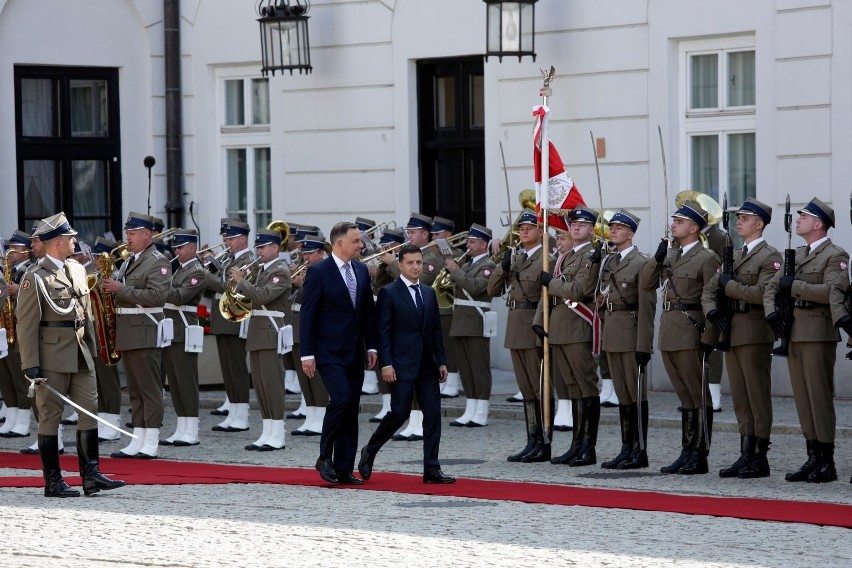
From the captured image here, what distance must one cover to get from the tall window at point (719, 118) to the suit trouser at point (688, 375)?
5.43 meters

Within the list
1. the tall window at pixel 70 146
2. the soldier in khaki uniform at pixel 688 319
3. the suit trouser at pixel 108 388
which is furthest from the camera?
the tall window at pixel 70 146

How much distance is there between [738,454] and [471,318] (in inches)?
145

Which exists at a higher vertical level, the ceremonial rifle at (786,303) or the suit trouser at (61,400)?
the ceremonial rifle at (786,303)

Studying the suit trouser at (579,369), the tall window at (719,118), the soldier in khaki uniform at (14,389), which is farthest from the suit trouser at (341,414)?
the tall window at (719,118)

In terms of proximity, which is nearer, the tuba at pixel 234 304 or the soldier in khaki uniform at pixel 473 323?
the tuba at pixel 234 304

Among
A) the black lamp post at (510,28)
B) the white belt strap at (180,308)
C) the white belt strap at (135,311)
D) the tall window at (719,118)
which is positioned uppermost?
the black lamp post at (510,28)

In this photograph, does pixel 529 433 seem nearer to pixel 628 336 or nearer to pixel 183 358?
pixel 628 336

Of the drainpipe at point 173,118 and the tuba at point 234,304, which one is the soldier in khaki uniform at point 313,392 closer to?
the tuba at point 234,304

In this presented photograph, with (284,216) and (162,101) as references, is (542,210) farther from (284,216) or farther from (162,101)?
(162,101)

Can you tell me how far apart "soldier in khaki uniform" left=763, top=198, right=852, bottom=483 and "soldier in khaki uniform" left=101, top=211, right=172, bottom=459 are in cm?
527

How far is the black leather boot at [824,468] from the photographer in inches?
502

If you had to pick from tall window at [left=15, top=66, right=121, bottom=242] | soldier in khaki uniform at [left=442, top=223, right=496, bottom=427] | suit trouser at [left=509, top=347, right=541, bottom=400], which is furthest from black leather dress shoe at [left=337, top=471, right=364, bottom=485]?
tall window at [left=15, top=66, right=121, bottom=242]

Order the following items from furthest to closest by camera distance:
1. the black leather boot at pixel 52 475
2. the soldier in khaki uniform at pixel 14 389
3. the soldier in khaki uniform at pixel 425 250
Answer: the soldier in khaki uniform at pixel 425 250, the soldier in khaki uniform at pixel 14 389, the black leather boot at pixel 52 475

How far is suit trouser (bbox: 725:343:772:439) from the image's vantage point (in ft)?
43.5
